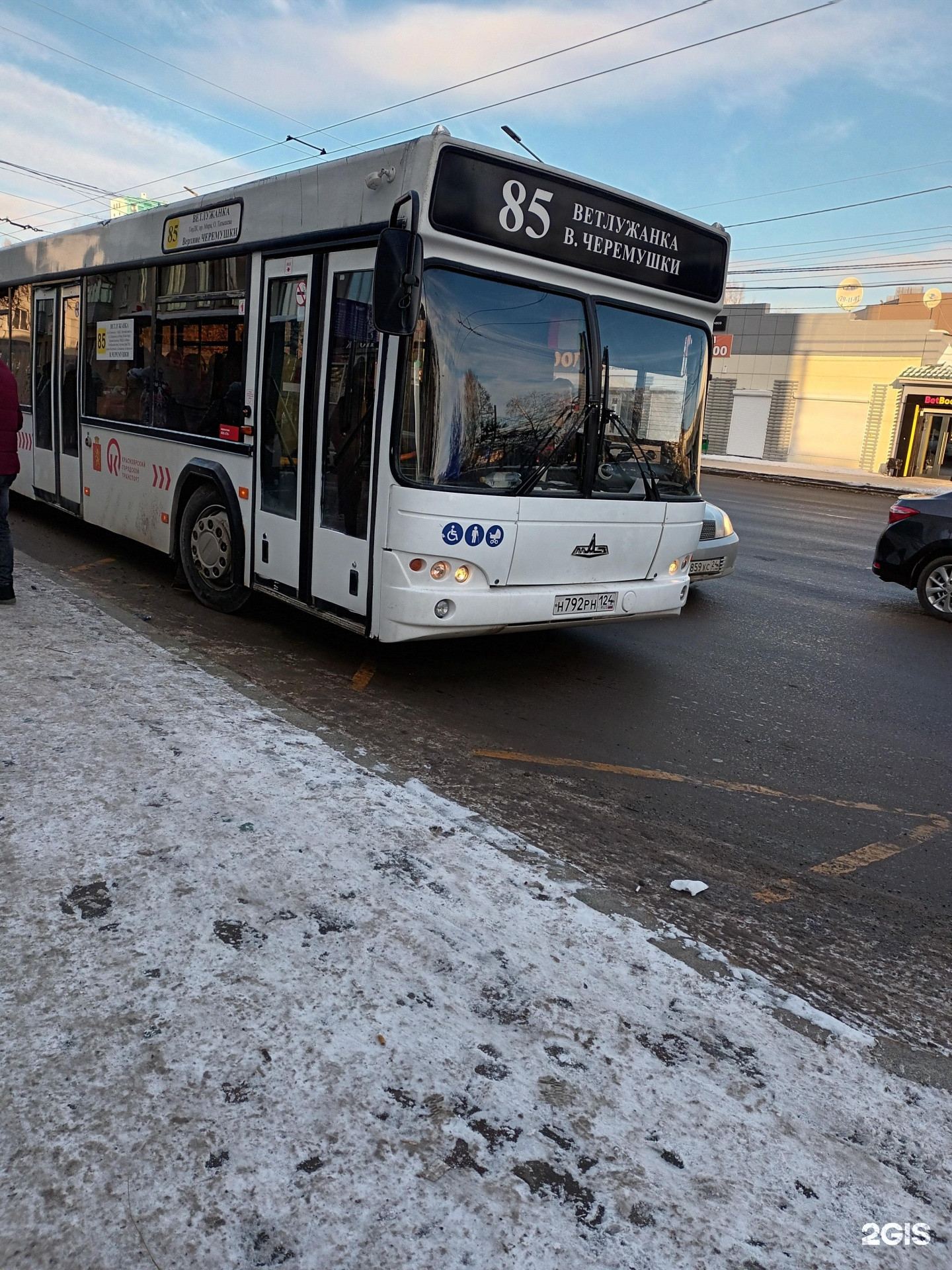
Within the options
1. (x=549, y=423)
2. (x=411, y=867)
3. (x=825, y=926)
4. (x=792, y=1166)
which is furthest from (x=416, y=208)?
(x=792, y=1166)

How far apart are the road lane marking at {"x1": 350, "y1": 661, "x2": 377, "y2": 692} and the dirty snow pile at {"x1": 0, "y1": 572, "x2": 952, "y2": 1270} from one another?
7.22ft

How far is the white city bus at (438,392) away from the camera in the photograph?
5500 mm

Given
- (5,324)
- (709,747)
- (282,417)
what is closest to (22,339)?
(5,324)

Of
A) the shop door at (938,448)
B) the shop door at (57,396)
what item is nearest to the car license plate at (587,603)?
the shop door at (57,396)

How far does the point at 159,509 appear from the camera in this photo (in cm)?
831

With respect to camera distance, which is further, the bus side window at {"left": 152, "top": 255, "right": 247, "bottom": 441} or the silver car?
the silver car

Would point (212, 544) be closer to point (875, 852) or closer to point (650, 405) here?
point (650, 405)

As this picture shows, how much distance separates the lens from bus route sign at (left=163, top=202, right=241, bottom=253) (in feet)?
23.6

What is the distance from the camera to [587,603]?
20.7 feet

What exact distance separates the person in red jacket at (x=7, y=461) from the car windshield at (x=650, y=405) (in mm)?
4104

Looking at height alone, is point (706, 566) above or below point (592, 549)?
below

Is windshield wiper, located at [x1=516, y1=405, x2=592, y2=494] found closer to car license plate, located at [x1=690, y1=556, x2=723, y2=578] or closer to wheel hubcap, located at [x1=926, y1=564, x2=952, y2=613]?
car license plate, located at [x1=690, y1=556, x2=723, y2=578]

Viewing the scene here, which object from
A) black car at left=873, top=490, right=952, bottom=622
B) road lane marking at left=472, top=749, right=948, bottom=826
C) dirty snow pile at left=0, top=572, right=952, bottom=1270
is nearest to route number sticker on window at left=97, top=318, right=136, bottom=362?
road lane marking at left=472, top=749, right=948, bottom=826

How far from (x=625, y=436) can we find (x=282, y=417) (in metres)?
2.34
